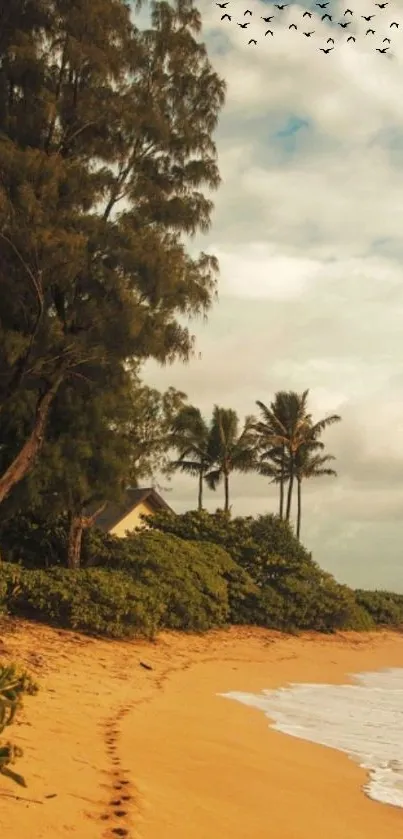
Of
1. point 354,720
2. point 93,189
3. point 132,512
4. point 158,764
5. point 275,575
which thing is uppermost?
point 93,189

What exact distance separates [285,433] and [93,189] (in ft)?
97.7

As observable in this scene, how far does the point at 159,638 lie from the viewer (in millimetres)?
17891

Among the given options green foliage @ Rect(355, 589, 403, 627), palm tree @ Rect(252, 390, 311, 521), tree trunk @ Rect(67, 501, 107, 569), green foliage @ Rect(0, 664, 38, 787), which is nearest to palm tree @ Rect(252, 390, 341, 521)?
palm tree @ Rect(252, 390, 311, 521)

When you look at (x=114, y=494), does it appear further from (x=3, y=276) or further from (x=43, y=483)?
(x=3, y=276)

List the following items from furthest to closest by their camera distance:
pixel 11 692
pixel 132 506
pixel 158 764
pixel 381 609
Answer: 1. pixel 132 506
2. pixel 381 609
3. pixel 158 764
4. pixel 11 692

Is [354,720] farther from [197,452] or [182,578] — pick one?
[197,452]

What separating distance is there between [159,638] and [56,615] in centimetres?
280

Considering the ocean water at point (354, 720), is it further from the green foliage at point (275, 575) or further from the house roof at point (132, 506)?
the house roof at point (132, 506)

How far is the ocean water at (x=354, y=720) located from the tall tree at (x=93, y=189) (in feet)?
22.6

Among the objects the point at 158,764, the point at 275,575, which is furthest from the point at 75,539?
the point at 158,764

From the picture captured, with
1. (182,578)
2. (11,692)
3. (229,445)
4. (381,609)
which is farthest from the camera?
(229,445)

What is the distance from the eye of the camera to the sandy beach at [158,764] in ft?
16.6

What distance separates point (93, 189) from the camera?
16.8 m

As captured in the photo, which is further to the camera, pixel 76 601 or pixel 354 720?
pixel 76 601
